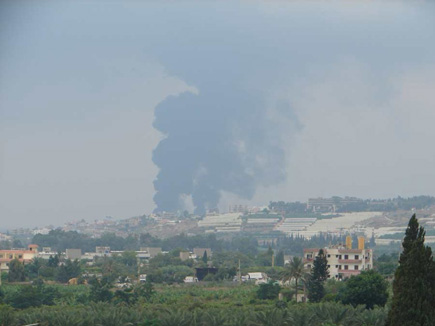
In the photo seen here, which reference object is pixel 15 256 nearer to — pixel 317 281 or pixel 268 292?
pixel 268 292

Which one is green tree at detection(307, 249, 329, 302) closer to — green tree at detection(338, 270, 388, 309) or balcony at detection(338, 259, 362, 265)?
green tree at detection(338, 270, 388, 309)

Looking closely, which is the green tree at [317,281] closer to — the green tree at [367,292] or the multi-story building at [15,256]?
the green tree at [367,292]

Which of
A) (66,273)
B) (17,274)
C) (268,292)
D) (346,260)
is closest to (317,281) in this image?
(268,292)

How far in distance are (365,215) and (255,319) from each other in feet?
532

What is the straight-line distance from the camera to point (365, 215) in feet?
625

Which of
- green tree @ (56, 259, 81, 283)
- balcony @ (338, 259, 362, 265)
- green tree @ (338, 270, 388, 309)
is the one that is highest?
balcony @ (338, 259, 362, 265)

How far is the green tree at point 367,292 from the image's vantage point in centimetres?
3794

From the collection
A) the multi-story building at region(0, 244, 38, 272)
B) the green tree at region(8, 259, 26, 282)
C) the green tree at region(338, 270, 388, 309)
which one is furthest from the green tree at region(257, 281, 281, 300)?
the multi-story building at region(0, 244, 38, 272)

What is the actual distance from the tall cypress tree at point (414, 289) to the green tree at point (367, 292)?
43.3 feet

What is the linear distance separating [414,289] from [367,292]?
1413 centimetres

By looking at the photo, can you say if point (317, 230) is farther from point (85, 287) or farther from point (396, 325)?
point (396, 325)

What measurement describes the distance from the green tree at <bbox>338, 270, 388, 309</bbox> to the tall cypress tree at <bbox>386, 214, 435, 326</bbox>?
13191 mm

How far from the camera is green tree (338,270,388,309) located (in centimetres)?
3794

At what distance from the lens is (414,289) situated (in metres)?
24.1
